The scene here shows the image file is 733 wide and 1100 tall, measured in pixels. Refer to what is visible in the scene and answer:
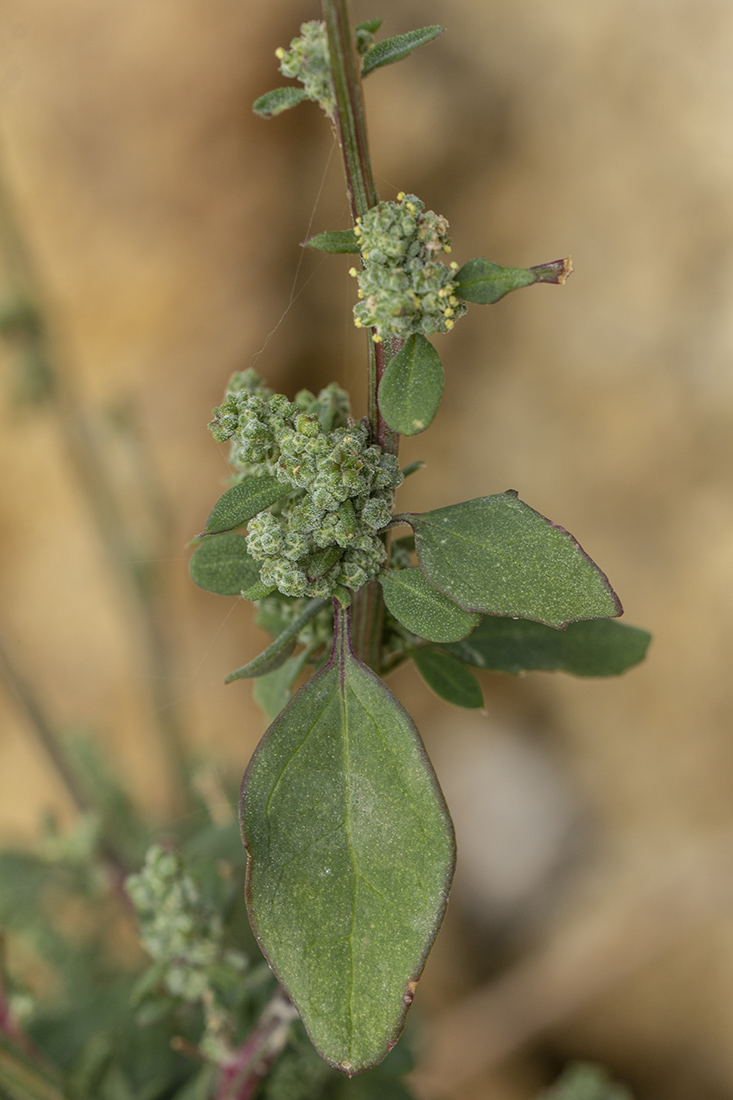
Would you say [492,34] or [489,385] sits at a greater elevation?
[492,34]

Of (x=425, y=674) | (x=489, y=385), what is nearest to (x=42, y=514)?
(x=489, y=385)

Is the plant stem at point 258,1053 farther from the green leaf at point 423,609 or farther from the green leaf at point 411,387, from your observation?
the green leaf at point 411,387

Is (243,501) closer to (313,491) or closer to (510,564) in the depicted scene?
(313,491)

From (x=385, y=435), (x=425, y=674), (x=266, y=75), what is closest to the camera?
(x=385, y=435)

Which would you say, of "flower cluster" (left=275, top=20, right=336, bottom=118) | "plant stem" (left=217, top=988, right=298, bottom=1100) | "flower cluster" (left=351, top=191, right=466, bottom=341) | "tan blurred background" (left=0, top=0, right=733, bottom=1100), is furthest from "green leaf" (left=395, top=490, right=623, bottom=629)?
"tan blurred background" (left=0, top=0, right=733, bottom=1100)

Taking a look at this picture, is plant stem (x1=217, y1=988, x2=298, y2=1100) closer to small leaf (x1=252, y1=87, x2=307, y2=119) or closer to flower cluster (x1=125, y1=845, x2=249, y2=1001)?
flower cluster (x1=125, y1=845, x2=249, y2=1001)

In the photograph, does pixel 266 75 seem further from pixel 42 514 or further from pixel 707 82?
pixel 42 514
